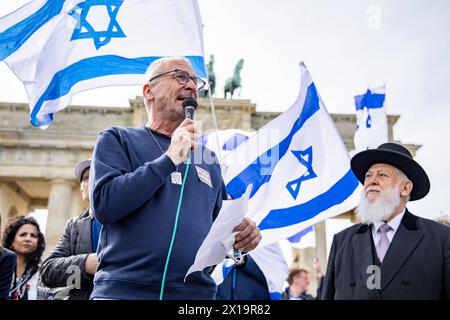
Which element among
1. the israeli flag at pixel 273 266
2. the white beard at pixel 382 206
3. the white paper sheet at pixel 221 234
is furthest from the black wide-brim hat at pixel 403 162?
the israeli flag at pixel 273 266

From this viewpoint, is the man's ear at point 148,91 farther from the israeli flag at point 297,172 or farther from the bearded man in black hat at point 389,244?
the israeli flag at point 297,172

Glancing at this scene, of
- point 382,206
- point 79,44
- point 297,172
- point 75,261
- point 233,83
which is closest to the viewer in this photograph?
point 75,261

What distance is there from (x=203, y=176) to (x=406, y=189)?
2064 mm

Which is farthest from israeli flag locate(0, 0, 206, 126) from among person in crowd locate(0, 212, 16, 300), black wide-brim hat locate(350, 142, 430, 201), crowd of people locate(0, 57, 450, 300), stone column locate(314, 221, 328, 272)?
stone column locate(314, 221, 328, 272)

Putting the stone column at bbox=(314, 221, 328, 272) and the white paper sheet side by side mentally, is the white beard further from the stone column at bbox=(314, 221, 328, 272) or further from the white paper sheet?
the stone column at bbox=(314, 221, 328, 272)

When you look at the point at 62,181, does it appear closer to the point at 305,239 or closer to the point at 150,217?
the point at 305,239

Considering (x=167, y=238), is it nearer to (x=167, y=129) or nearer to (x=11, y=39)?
(x=167, y=129)

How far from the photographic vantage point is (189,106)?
2848 millimetres

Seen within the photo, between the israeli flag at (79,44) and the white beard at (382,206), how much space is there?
2164 millimetres

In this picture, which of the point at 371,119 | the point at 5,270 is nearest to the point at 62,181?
the point at 371,119

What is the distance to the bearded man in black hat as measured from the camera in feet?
11.2

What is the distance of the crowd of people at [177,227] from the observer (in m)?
2.49

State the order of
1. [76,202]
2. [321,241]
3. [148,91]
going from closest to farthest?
[148,91]
[321,241]
[76,202]

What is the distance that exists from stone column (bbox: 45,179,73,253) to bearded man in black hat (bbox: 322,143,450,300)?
3169 cm
